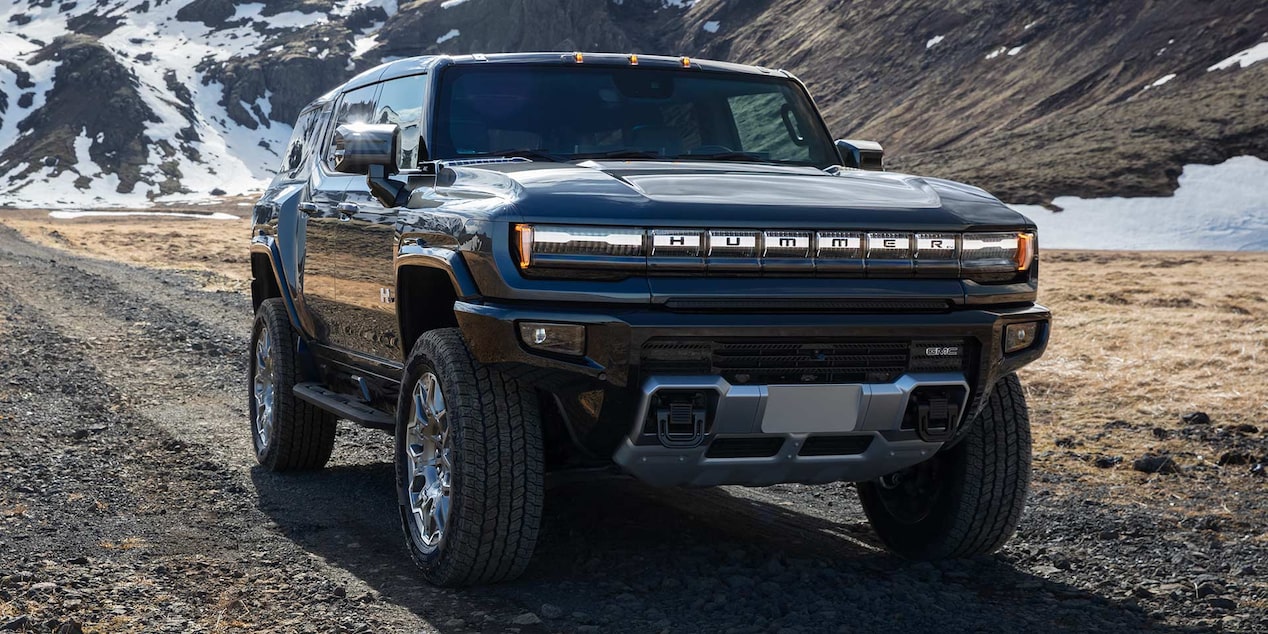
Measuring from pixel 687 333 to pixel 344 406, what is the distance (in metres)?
2.38

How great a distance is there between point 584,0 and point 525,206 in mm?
132853

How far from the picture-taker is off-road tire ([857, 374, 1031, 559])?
497 centimetres

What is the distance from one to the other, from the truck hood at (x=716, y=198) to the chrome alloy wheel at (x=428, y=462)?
717 mm

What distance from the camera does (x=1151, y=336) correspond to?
1369 centimetres

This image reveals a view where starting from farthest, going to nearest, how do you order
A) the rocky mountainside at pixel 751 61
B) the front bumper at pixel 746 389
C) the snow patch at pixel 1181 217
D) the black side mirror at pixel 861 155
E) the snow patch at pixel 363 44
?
1. the snow patch at pixel 363 44
2. the rocky mountainside at pixel 751 61
3. the snow patch at pixel 1181 217
4. the black side mirror at pixel 861 155
5. the front bumper at pixel 746 389

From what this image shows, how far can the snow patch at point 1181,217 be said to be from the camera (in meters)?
37.7

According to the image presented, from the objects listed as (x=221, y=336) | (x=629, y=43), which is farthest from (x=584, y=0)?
(x=221, y=336)

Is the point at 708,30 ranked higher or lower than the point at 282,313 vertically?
higher

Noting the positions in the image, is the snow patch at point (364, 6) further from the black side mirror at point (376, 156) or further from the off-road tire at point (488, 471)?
the off-road tire at point (488, 471)

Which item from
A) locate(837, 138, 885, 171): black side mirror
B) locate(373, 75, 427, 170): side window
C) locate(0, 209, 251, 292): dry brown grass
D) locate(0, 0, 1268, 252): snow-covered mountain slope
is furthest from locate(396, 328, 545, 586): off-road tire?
locate(0, 0, 1268, 252): snow-covered mountain slope

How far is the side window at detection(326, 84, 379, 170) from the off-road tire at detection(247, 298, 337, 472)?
0.89m

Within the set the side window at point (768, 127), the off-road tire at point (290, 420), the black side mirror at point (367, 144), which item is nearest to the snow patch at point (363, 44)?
the off-road tire at point (290, 420)

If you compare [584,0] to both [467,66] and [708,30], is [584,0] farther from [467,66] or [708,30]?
[467,66]

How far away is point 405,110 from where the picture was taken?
599 cm
